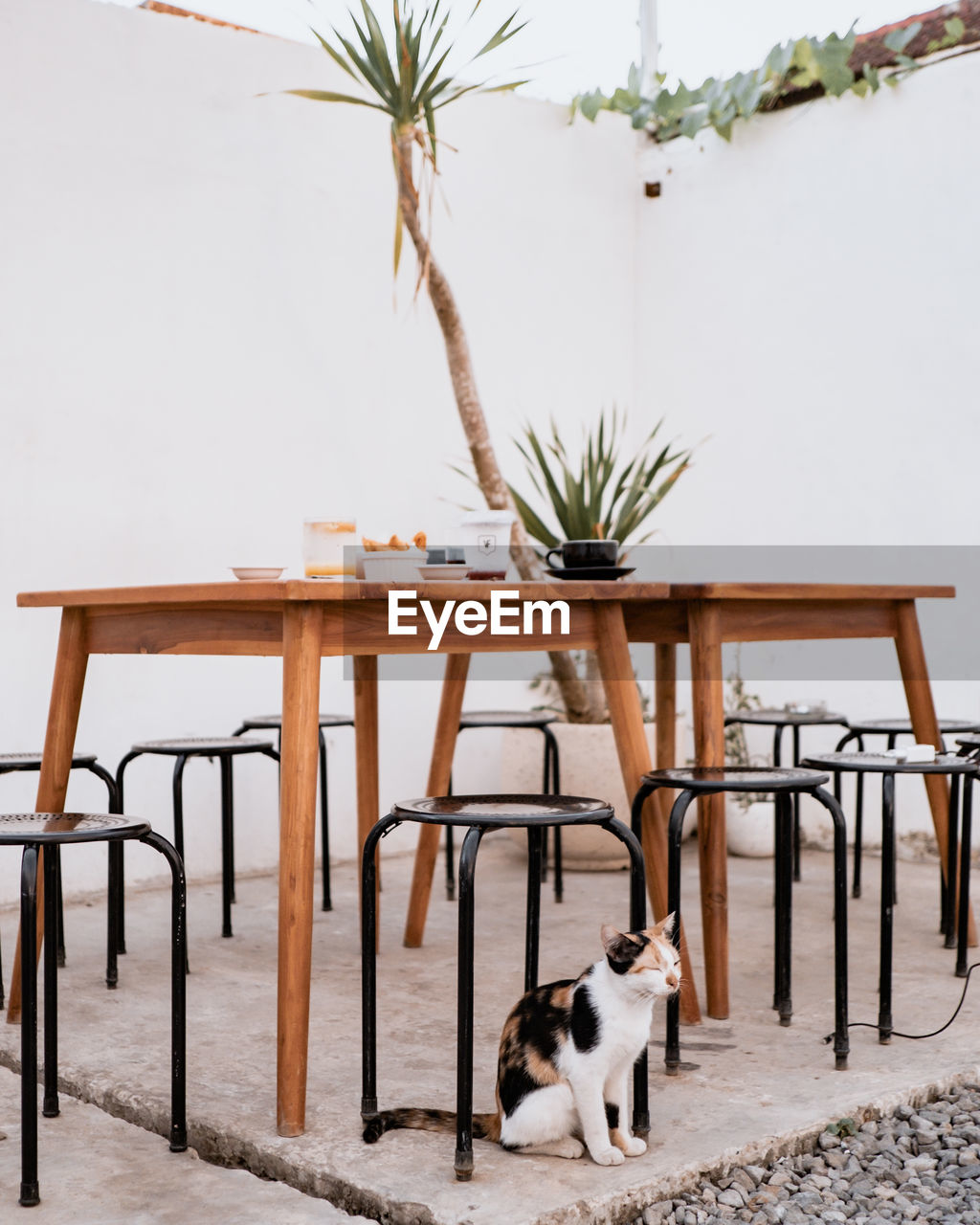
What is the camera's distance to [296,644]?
2.28 meters

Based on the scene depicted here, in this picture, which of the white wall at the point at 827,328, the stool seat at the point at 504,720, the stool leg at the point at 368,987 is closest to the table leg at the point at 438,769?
the stool seat at the point at 504,720

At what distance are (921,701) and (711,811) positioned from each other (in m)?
0.87

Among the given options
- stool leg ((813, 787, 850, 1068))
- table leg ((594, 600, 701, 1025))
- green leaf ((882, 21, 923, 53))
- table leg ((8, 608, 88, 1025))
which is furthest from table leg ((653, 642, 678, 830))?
green leaf ((882, 21, 923, 53))

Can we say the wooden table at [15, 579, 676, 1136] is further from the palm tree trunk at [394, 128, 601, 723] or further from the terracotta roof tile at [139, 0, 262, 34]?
the terracotta roof tile at [139, 0, 262, 34]

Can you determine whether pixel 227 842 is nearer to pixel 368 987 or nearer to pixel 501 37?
pixel 368 987

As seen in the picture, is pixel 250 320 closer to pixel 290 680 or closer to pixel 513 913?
pixel 513 913

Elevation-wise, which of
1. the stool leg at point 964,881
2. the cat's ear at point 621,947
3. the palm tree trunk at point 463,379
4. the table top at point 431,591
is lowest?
the stool leg at point 964,881

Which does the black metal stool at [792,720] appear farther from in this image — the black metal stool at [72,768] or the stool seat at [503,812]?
the stool seat at [503,812]

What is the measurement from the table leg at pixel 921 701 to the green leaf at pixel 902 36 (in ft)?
7.82

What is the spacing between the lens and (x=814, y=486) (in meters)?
5.15

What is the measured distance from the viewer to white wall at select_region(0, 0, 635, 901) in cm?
408

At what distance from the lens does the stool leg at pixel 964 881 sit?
319 cm

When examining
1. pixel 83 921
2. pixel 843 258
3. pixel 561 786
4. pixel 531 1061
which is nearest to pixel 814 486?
pixel 843 258

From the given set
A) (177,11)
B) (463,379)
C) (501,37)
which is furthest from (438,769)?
(177,11)
